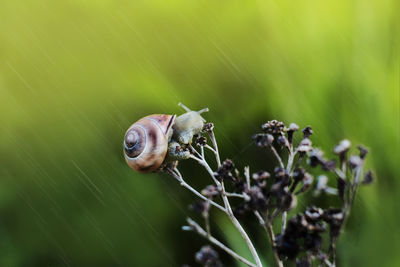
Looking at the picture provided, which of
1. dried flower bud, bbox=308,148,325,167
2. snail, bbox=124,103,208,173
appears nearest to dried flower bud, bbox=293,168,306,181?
dried flower bud, bbox=308,148,325,167

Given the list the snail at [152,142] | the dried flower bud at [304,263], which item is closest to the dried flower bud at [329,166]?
the dried flower bud at [304,263]

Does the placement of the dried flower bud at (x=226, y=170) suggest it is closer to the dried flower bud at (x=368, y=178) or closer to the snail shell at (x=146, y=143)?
the dried flower bud at (x=368, y=178)

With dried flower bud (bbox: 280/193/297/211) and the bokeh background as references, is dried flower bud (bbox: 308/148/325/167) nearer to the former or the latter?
dried flower bud (bbox: 280/193/297/211)

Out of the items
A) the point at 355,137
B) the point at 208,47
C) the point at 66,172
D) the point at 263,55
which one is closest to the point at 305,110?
the point at 355,137

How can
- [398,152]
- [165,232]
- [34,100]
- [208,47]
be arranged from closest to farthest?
[398,152]
[165,232]
[208,47]
[34,100]

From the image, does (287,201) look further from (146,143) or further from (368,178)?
(146,143)

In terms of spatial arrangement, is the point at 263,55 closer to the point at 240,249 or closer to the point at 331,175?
the point at 331,175
